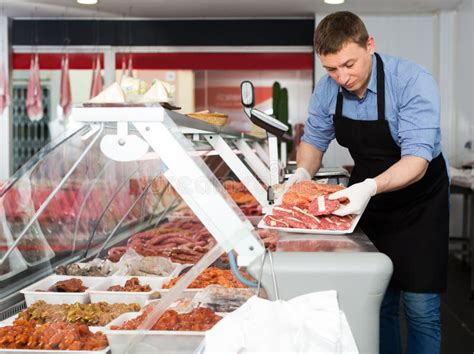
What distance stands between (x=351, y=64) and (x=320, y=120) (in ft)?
1.75

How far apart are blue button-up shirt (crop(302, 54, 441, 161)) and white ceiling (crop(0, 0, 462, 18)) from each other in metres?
5.33

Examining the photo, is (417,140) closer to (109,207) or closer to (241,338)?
(241,338)

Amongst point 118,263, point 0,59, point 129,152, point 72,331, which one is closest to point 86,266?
point 118,263

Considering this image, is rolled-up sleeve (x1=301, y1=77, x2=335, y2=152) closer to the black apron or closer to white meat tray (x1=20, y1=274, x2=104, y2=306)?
the black apron

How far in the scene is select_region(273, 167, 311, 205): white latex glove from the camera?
2788mm

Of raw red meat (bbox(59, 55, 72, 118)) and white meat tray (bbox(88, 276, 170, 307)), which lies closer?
white meat tray (bbox(88, 276, 170, 307))

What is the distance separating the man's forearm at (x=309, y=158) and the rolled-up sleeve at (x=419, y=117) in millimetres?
567

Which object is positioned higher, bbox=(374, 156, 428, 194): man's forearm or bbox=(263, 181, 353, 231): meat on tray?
bbox=(374, 156, 428, 194): man's forearm

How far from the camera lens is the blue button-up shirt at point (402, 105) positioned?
2633 mm

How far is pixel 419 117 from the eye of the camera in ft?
8.70

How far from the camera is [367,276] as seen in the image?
6.14 ft

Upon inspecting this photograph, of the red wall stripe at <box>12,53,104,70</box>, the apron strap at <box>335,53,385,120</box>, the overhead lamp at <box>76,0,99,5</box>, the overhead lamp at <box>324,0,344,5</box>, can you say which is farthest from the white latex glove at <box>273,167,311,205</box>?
the red wall stripe at <box>12,53,104,70</box>

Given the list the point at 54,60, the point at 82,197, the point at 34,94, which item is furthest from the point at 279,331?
the point at 54,60

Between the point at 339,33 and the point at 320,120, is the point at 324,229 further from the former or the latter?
the point at 320,120
